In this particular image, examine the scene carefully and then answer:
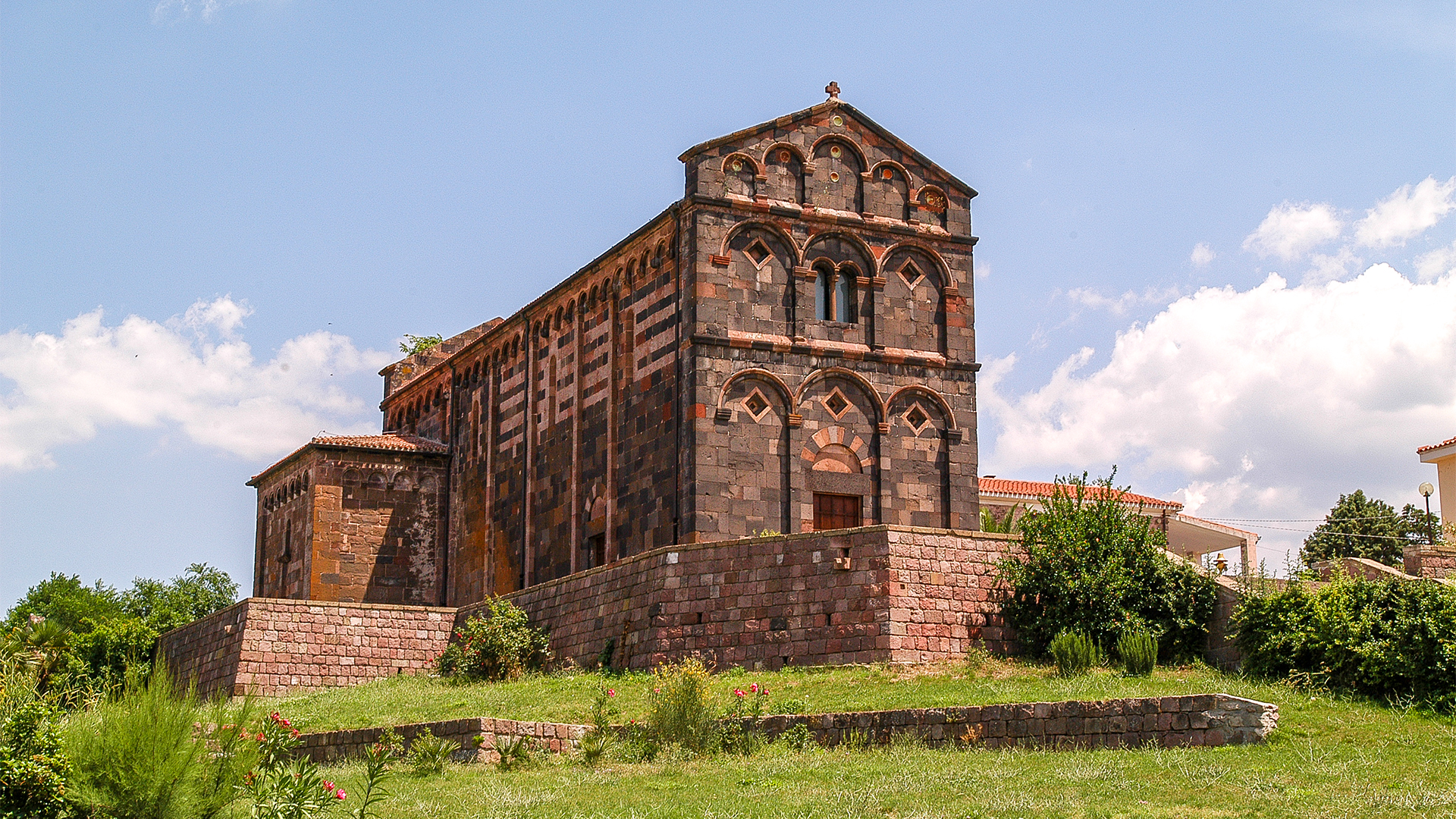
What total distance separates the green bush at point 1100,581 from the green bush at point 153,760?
47.2 ft

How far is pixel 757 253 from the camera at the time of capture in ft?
107

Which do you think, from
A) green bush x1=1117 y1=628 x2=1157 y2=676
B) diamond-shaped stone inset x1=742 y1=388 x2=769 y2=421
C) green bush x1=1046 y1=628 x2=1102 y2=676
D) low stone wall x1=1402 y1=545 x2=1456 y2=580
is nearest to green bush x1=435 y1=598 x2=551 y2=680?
diamond-shaped stone inset x1=742 y1=388 x2=769 y2=421

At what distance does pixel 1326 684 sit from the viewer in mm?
22500

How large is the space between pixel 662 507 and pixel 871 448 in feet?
14.3

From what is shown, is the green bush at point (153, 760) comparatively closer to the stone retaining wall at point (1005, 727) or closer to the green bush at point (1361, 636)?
the stone retaining wall at point (1005, 727)

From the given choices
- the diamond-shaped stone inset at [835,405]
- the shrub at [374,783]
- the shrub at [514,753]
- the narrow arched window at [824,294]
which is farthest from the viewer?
the narrow arched window at [824,294]

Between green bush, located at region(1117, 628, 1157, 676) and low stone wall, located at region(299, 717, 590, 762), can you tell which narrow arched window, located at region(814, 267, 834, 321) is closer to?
green bush, located at region(1117, 628, 1157, 676)

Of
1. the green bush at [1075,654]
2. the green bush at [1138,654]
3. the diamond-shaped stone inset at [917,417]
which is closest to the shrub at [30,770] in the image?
the green bush at [1075,654]

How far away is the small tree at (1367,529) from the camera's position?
2213 inches

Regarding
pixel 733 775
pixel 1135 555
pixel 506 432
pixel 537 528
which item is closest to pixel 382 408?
pixel 506 432

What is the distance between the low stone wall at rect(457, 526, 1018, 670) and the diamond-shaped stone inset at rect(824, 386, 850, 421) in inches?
204

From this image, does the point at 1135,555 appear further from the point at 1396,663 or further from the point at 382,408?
the point at 382,408

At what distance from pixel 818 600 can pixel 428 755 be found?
28.5 feet

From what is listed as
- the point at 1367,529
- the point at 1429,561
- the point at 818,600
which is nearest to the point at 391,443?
the point at 818,600
